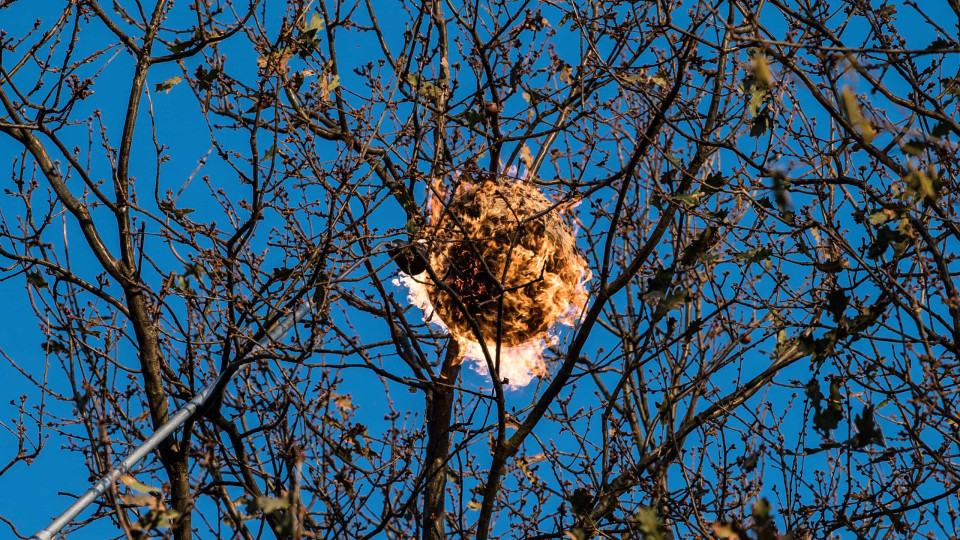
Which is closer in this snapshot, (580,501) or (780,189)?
(780,189)

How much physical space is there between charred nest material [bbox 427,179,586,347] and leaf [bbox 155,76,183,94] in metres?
1.50

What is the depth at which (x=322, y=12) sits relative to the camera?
4.93 metres

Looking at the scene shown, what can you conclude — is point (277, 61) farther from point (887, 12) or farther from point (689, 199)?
point (887, 12)

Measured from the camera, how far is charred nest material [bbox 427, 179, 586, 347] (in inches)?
182

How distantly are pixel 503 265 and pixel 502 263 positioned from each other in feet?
0.04

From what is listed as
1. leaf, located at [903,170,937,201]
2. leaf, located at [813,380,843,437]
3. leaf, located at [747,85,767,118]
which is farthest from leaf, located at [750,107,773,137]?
leaf, located at [813,380,843,437]

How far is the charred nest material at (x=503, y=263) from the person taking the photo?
4625mm

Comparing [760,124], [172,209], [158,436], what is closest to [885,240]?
[760,124]

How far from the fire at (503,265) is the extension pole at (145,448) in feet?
2.18

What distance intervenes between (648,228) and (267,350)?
4.80m

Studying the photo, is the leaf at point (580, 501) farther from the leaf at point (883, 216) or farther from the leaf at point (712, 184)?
the leaf at point (883, 216)

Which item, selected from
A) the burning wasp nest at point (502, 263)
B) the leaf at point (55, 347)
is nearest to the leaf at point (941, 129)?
the burning wasp nest at point (502, 263)

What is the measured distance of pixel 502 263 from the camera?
464 cm

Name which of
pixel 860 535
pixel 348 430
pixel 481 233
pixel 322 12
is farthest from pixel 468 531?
pixel 322 12
